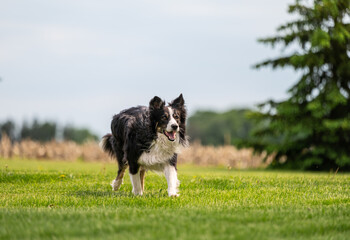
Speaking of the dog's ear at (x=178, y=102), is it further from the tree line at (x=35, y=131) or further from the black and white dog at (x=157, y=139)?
the tree line at (x=35, y=131)

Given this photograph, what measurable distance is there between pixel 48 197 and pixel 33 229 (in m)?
3.16

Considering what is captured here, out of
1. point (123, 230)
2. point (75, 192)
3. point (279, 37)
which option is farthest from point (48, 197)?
point (279, 37)

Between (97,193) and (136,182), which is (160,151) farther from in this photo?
(97,193)

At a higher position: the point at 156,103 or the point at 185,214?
the point at 156,103

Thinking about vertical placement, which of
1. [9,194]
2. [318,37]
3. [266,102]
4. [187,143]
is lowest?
[9,194]

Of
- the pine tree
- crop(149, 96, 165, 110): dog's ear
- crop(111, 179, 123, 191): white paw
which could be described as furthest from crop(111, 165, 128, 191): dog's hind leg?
the pine tree

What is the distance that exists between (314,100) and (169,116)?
15.7m

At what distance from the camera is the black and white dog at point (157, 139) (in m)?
7.50

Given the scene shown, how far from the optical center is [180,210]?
630cm

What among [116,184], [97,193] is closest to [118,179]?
[116,184]

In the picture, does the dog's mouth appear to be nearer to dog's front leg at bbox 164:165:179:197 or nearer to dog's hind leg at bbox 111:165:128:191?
dog's front leg at bbox 164:165:179:197

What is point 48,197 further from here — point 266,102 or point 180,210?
point 266,102

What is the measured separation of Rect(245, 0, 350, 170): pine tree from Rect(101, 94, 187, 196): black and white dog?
14.5 meters

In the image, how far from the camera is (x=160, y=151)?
25.3 ft
